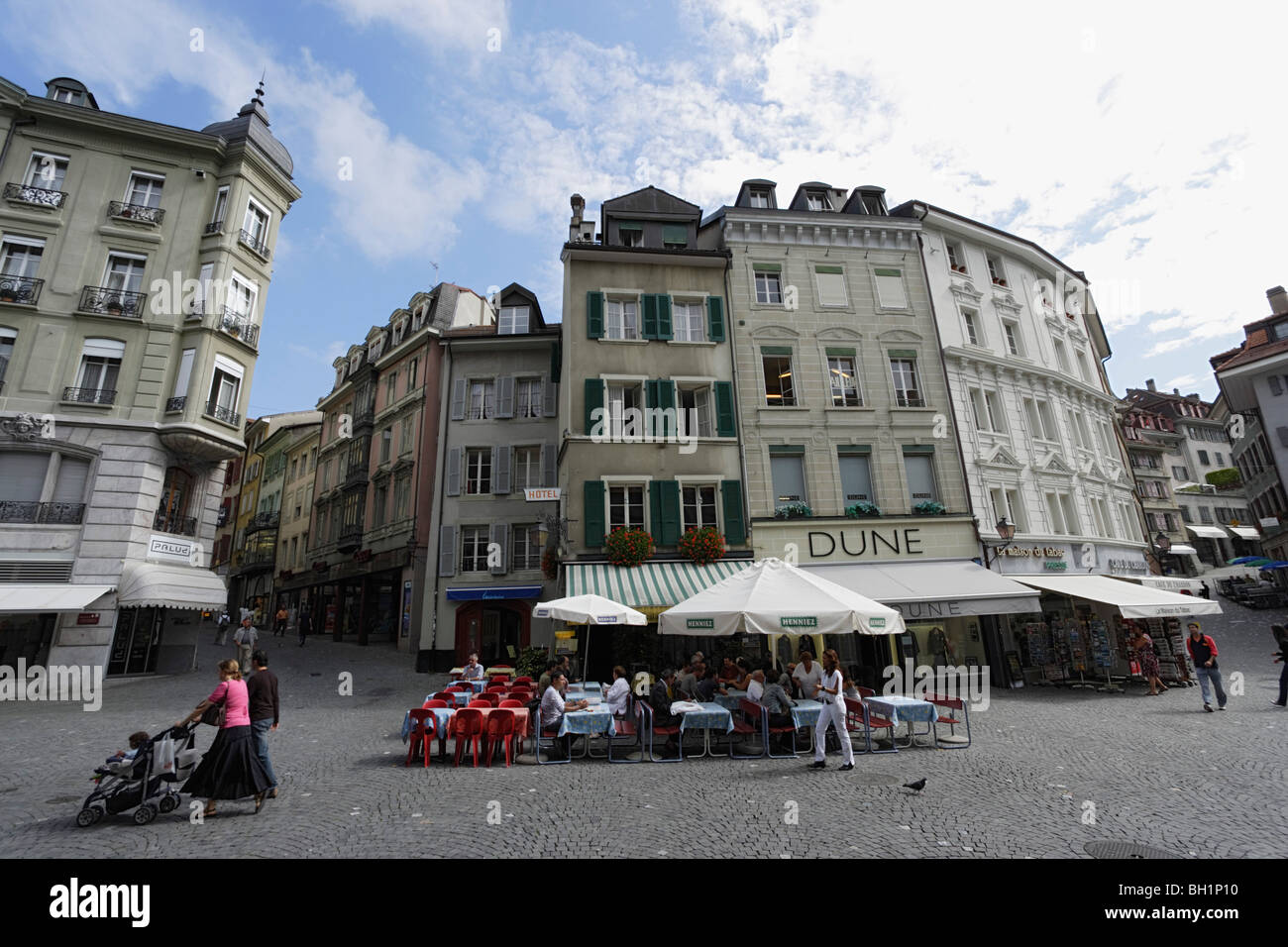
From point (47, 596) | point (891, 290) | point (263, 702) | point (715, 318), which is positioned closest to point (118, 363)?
point (47, 596)

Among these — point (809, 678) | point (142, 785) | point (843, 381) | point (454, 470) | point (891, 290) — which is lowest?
point (142, 785)

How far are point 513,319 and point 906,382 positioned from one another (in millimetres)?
16533

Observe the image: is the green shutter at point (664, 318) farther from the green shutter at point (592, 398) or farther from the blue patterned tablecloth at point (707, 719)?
the blue patterned tablecloth at point (707, 719)

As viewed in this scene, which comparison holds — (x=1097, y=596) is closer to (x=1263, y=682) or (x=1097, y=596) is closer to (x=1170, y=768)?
(x=1263, y=682)

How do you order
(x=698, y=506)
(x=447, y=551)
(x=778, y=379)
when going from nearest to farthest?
(x=698, y=506)
(x=778, y=379)
(x=447, y=551)

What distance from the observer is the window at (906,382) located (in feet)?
67.0

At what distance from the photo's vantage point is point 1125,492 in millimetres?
24141

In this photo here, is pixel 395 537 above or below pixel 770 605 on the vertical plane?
above

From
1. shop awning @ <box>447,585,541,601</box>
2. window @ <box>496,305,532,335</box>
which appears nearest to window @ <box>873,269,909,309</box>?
window @ <box>496,305,532,335</box>

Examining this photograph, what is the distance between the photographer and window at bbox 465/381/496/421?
2517cm

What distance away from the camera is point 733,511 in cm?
1833

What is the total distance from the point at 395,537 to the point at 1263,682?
29691 mm

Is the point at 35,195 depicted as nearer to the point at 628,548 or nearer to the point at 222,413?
the point at 222,413
